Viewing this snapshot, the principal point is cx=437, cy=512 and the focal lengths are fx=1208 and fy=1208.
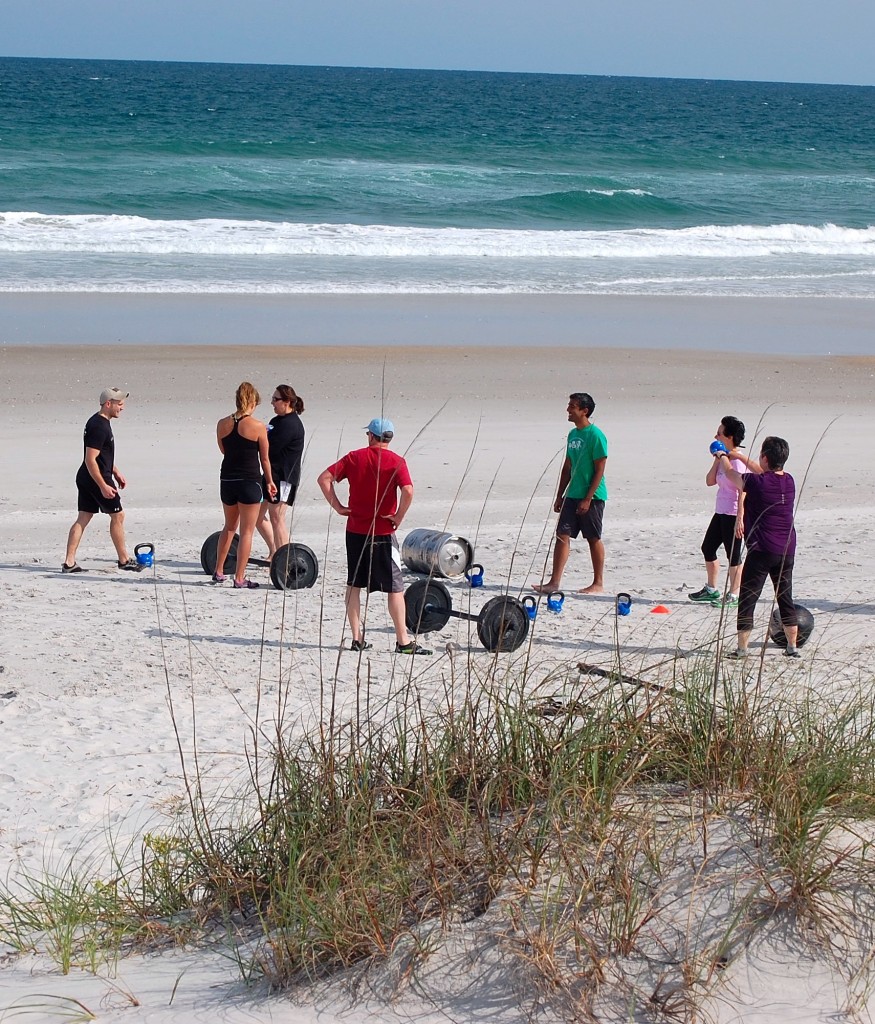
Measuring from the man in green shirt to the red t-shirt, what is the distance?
1.84m

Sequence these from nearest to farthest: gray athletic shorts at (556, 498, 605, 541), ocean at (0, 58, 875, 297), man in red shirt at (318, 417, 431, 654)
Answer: man in red shirt at (318, 417, 431, 654) < gray athletic shorts at (556, 498, 605, 541) < ocean at (0, 58, 875, 297)

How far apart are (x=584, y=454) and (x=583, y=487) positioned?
0.24 metres

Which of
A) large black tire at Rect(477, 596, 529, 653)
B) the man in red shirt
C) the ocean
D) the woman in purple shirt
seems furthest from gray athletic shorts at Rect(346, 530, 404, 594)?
the ocean

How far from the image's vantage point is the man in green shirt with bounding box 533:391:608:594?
865cm

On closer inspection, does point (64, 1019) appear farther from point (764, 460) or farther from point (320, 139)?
point (320, 139)

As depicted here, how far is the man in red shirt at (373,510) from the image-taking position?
7008 mm

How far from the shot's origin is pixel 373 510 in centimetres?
707

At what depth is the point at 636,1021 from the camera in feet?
10.6

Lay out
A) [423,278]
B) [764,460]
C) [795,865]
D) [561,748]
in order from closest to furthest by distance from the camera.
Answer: [795,865] → [561,748] → [764,460] → [423,278]

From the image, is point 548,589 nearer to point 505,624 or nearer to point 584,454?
point 584,454

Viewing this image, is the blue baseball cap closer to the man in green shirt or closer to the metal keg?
the metal keg

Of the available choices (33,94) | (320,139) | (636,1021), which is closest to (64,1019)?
(636,1021)

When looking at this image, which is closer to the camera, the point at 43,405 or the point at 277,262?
the point at 43,405

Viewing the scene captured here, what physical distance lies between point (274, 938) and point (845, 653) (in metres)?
4.55
